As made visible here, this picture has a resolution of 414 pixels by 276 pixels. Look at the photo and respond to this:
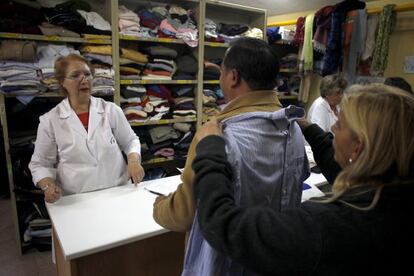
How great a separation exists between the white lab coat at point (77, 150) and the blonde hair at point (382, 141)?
5.01 ft

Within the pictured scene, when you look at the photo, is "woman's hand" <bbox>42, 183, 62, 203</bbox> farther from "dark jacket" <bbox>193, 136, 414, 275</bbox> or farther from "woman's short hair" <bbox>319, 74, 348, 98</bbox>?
"woman's short hair" <bbox>319, 74, 348, 98</bbox>

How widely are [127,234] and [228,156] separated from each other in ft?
2.26

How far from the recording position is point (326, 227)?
660 mm

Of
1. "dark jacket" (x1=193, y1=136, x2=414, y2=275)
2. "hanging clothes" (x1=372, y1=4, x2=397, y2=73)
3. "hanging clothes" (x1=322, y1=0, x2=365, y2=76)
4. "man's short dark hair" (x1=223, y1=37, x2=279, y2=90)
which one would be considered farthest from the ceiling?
"dark jacket" (x1=193, y1=136, x2=414, y2=275)

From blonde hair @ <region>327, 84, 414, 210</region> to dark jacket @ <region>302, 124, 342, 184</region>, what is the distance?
18.0 inches

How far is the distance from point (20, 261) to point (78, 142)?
1386mm

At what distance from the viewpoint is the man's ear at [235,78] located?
1032 millimetres

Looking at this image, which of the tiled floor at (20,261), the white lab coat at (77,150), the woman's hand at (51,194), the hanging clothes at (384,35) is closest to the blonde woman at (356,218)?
the woman's hand at (51,194)

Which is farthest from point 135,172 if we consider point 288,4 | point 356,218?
point 288,4

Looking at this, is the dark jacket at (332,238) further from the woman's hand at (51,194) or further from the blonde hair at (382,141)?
the woman's hand at (51,194)

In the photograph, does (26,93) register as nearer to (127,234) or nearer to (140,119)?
(140,119)

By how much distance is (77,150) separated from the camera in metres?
1.85

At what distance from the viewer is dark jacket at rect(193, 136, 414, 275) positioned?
2.13 feet

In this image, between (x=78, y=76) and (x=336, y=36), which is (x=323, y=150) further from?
(x=336, y=36)
